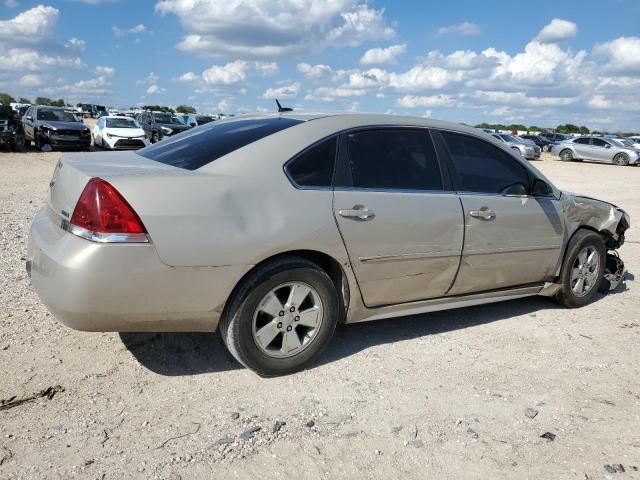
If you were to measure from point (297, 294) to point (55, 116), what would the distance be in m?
22.8

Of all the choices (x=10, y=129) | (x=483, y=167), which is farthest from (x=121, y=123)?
(x=483, y=167)

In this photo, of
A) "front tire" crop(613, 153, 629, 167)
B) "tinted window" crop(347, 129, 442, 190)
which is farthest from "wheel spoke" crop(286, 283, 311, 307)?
"front tire" crop(613, 153, 629, 167)

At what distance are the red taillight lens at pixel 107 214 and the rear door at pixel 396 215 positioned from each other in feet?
4.01

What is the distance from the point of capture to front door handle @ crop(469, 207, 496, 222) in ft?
13.4

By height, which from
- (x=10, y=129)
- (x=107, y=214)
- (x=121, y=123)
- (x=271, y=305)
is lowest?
(x=271, y=305)

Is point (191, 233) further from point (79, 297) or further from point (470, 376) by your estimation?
point (470, 376)

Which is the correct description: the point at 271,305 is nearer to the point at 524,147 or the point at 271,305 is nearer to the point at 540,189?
the point at 540,189

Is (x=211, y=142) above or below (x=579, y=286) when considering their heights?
above

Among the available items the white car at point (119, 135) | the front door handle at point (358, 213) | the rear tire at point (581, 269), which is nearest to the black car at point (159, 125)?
the white car at point (119, 135)

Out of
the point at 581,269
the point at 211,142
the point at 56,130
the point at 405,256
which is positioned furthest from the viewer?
the point at 56,130

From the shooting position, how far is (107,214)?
2863 millimetres

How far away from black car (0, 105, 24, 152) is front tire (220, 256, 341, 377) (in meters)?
21.9

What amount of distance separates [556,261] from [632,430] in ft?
6.35

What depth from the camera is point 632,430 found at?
Result: 3074 mm
